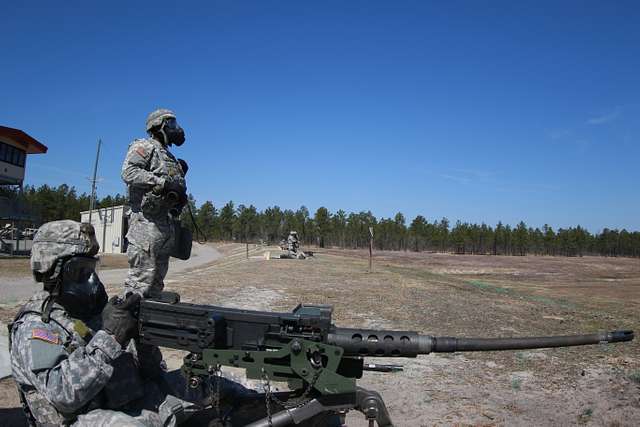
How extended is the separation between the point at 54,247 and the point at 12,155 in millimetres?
35424

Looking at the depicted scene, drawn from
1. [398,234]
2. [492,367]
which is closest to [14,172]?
[492,367]

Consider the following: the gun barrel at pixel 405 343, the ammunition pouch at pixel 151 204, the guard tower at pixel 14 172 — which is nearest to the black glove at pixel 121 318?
the gun barrel at pixel 405 343

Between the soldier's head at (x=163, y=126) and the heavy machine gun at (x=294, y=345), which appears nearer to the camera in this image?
the heavy machine gun at (x=294, y=345)

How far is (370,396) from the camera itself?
352 cm

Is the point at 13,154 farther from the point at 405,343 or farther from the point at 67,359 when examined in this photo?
the point at 405,343

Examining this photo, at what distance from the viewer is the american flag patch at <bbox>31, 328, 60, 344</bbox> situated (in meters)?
3.12

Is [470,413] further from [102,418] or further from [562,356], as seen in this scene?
[102,418]

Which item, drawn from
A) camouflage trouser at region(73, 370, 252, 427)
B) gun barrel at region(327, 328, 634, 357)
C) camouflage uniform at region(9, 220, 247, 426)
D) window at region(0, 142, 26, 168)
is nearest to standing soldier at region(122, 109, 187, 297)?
camouflage trouser at region(73, 370, 252, 427)

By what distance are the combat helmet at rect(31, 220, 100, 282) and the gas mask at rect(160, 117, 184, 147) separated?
2.23 m

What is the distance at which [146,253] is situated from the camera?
496cm

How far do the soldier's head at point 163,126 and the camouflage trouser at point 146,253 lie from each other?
3.15ft

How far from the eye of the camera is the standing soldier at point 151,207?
16.3 feet

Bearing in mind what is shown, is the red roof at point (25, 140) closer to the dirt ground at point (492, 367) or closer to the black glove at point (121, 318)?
the dirt ground at point (492, 367)

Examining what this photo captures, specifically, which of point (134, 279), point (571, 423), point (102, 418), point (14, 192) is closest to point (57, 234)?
point (102, 418)
